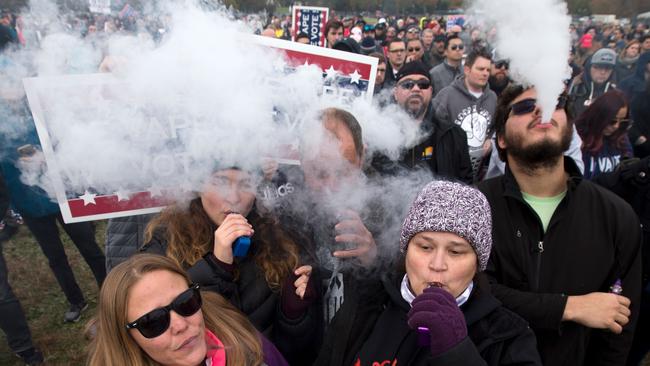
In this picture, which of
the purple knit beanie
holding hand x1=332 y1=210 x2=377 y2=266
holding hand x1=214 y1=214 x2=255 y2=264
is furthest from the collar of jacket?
holding hand x1=214 y1=214 x2=255 y2=264

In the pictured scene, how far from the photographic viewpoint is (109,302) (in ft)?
5.62

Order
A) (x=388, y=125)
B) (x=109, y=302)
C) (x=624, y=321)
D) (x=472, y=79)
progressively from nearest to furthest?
(x=109, y=302), (x=624, y=321), (x=388, y=125), (x=472, y=79)

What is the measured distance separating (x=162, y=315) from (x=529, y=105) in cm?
204

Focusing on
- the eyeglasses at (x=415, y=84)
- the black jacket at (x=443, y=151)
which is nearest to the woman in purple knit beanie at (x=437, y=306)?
the black jacket at (x=443, y=151)

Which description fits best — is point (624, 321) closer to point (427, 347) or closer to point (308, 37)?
point (427, 347)

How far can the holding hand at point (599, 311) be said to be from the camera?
205 cm

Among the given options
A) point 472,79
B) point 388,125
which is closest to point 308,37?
point 472,79

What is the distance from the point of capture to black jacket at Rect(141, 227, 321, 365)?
2246 mm

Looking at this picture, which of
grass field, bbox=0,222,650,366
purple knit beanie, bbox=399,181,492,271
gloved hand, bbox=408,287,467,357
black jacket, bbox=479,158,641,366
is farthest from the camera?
grass field, bbox=0,222,650,366

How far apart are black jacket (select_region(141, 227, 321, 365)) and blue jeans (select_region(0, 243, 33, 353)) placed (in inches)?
86.5

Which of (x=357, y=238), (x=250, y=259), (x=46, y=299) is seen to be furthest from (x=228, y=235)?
(x=46, y=299)

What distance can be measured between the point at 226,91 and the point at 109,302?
105 centimetres

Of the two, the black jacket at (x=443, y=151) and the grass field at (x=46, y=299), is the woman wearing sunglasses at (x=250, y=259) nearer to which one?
the black jacket at (x=443, y=151)

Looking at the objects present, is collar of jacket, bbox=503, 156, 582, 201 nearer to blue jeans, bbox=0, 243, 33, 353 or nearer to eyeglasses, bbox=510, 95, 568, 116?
eyeglasses, bbox=510, 95, 568, 116
